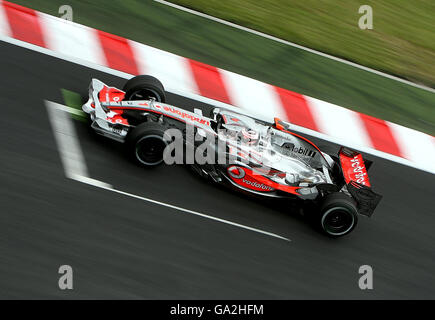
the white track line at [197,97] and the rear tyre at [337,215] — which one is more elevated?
the white track line at [197,97]

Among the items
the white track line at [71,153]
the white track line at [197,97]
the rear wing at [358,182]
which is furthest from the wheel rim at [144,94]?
the rear wing at [358,182]

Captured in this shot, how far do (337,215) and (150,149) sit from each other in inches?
92.8

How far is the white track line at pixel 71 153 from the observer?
23.0 ft

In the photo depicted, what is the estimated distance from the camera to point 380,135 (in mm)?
9312

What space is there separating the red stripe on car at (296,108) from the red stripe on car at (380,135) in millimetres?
909

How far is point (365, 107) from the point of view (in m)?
9.81

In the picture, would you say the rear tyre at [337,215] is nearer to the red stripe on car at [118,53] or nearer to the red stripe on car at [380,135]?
the red stripe on car at [380,135]

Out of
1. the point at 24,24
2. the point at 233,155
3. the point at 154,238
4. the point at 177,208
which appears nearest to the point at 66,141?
the point at 177,208

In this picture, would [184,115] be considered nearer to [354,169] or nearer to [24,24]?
[354,169]

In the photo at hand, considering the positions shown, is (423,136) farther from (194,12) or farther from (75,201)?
(75,201)

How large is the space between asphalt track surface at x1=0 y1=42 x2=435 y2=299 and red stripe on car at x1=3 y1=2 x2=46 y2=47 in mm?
733

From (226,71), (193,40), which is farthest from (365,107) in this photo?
(193,40)
